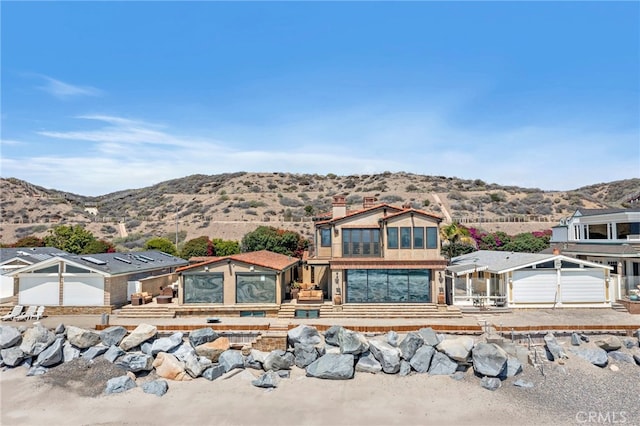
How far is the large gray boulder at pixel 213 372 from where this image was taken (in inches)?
695

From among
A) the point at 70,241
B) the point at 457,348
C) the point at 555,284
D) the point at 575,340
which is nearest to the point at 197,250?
the point at 70,241

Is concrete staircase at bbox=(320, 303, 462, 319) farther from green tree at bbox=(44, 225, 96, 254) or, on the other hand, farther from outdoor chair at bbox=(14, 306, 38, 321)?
green tree at bbox=(44, 225, 96, 254)

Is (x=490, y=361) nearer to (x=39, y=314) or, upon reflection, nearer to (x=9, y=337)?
(x=9, y=337)

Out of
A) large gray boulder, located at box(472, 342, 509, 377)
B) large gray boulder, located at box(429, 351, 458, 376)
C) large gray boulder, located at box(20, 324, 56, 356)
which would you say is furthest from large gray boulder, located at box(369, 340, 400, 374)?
large gray boulder, located at box(20, 324, 56, 356)

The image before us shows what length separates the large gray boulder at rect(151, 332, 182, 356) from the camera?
1910 centimetres

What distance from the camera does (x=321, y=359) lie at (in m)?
18.1

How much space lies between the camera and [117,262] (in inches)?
1078

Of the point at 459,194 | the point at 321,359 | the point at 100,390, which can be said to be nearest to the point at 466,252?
the point at 321,359

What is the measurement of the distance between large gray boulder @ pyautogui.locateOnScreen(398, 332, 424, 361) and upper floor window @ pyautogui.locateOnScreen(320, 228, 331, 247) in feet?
28.4

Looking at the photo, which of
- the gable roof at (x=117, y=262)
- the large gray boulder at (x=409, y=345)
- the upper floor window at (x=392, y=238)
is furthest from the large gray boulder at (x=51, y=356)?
the upper floor window at (x=392, y=238)

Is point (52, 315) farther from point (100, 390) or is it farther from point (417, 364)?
point (417, 364)

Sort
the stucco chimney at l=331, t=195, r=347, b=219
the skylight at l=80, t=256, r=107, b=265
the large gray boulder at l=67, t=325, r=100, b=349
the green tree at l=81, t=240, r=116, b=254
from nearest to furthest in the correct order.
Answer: the large gray boulder at l=67, t=325, r=100, b=349 → the skylight at l=80, t=256, r=107, b=265 → the stucco chimney at l=331, t=195, r=347, b=219 → the green tree at l=81, t=240, r=116, b=254

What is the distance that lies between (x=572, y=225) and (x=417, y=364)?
22.5 m

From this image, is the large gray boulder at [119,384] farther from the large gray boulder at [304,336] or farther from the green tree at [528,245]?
the green tree at [528,245]
